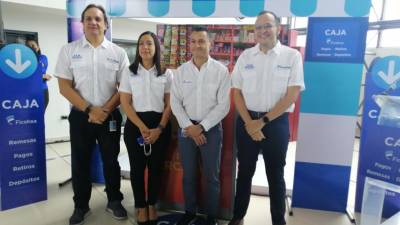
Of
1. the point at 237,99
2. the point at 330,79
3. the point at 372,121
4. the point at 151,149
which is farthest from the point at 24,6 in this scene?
the point at 372,121

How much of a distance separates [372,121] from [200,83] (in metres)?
1.61

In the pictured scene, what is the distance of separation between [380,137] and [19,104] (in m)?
3.19

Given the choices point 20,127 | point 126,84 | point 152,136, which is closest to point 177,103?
point 152,136

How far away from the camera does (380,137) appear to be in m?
2.69

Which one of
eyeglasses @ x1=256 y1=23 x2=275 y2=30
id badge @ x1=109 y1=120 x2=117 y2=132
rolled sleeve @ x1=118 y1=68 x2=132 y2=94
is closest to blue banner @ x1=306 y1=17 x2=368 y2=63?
eyeglasses @ x1=256 y1=23 x2=275 y2=30

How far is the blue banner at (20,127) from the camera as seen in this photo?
103 inches

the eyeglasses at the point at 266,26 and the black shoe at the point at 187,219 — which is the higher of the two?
the eyeglasses at the point at 266,26

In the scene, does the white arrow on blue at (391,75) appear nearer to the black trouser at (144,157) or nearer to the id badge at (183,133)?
the id badge at (183,133)

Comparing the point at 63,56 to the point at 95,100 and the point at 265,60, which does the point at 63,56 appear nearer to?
the point at 95,100

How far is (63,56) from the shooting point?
8.02ft

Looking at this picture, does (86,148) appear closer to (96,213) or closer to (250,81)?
(96,213)

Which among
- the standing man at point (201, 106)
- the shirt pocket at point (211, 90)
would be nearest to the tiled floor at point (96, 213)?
the standing man at point (201, 106)

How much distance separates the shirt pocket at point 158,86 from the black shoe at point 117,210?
105cm

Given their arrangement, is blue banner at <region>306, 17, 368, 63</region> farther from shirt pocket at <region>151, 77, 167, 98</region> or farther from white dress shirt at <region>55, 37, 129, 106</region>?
white dress shirt at <region>55, 37, 129, 106</region>
